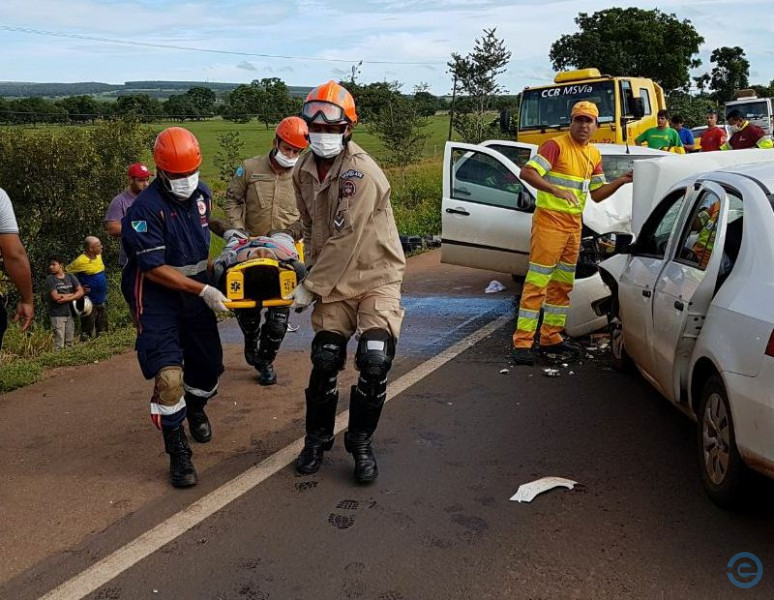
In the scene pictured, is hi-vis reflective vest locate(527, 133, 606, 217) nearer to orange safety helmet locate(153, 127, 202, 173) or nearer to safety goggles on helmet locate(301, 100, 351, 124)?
safety goggles on helmet locate(301, 100, 351, 124)

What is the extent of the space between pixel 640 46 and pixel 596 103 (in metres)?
42.7

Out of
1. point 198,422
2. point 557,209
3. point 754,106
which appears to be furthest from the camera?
point 754,106

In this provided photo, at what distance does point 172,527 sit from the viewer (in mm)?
3896

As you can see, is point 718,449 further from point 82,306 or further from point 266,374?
point 82,306

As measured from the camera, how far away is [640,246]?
5.50 m

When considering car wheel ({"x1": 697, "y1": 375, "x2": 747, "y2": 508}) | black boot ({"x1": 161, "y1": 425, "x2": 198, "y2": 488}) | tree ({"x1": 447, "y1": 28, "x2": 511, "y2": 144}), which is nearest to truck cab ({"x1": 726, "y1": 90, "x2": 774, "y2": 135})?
tree ({"x1": 447, "y1": 28, "x2": 511, "y2": 144})

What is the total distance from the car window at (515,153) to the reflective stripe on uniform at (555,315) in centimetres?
286

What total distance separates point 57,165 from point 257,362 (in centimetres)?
1148

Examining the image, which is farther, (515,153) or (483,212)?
(515,153)

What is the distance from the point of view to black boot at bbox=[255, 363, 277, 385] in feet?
20.5

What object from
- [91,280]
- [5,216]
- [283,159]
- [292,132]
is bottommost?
[91,280]

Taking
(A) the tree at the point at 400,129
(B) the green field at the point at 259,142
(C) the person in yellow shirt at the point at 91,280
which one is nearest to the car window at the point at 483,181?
(C) the person in yellow shirt at the point at 91,280

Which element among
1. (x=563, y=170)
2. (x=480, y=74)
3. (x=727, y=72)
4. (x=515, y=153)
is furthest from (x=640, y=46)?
(x=563, y=170)

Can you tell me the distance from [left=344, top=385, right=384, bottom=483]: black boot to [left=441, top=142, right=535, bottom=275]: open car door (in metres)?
4.34
